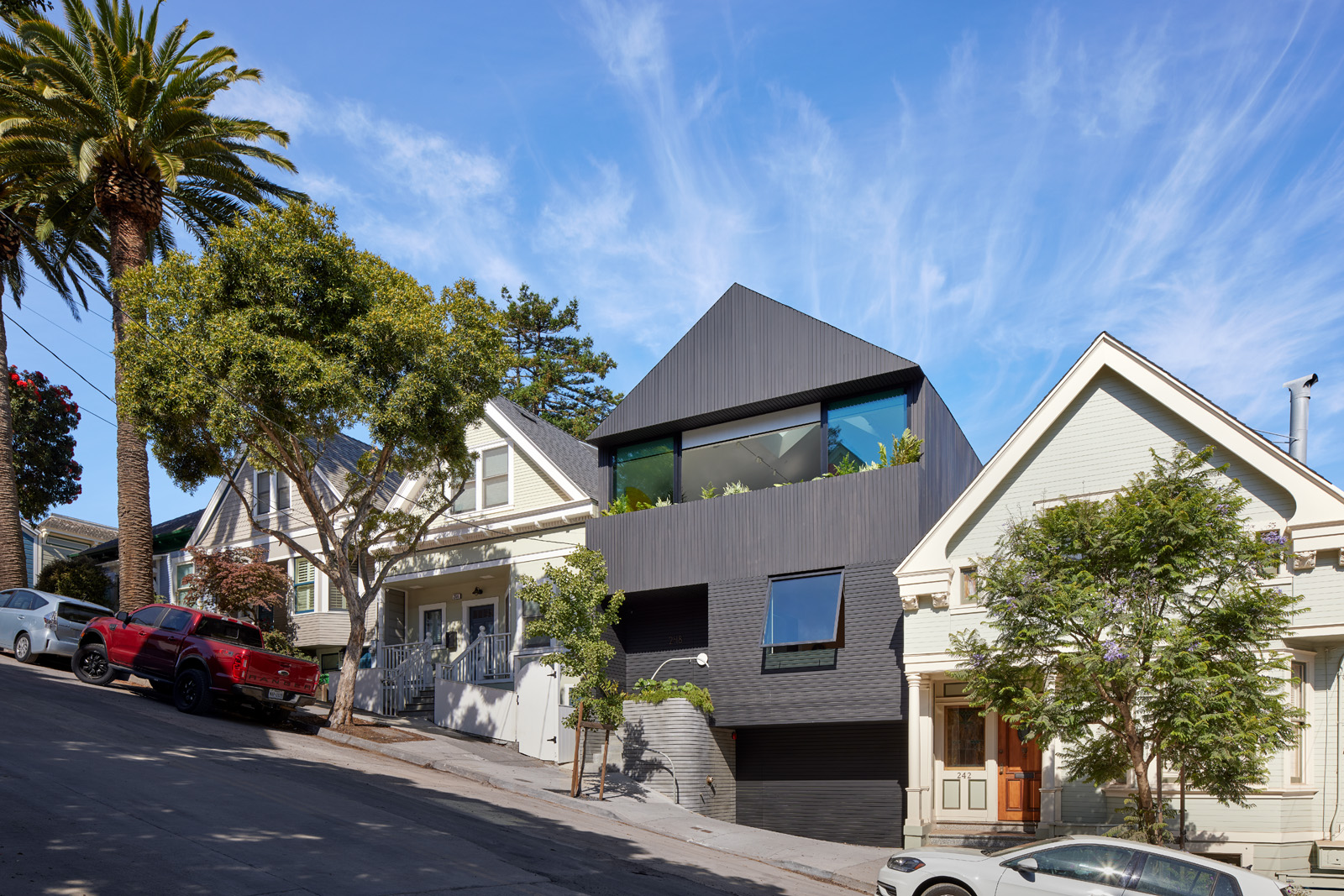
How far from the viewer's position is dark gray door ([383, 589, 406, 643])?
28.5 m

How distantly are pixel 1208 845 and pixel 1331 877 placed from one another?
146cm

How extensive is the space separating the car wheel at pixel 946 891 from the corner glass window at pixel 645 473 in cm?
1231

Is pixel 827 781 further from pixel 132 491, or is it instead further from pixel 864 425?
pixel 132 491

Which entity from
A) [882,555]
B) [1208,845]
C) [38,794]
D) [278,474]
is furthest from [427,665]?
[1208,845]

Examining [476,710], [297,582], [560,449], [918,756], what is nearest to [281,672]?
[476,710]

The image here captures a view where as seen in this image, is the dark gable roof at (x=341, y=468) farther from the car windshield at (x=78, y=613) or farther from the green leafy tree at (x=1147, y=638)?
the green leafy tree at (x=1147, y=638)

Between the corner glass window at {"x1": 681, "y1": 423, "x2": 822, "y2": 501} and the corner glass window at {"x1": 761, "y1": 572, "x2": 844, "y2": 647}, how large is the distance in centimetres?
226

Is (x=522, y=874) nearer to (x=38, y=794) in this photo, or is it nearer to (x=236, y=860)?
(x=236, y=860)

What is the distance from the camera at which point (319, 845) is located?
37.9ft

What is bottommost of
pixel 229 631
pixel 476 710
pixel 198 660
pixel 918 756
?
pixel 476 710

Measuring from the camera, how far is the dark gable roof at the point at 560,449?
997 inches

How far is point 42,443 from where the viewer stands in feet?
140

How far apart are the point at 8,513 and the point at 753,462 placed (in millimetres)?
19072

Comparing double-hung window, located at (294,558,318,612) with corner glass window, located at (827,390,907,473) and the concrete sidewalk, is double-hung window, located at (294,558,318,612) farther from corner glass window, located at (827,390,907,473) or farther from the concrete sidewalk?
corner glass window, located at (827,390,907,473)
